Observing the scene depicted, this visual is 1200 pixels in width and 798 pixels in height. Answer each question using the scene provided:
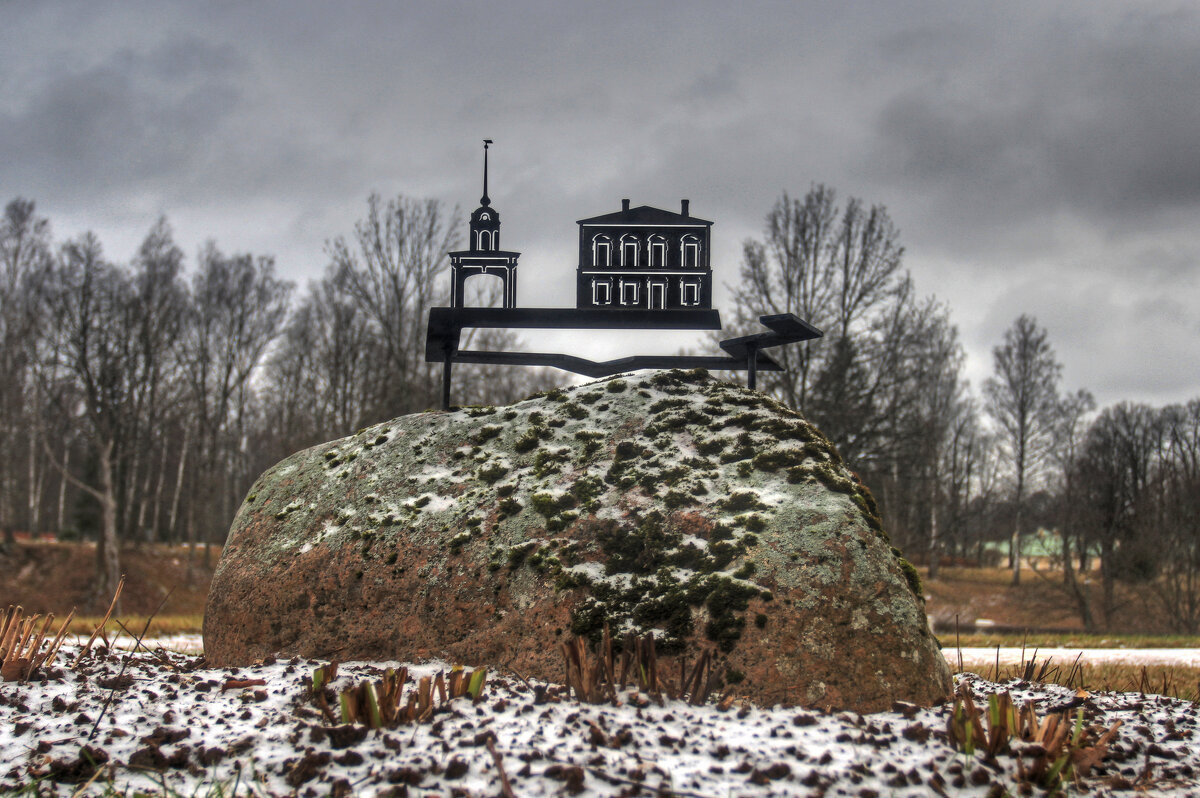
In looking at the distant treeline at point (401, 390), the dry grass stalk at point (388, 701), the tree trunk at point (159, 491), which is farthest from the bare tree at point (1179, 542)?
the tree trunk at point (159, 491)

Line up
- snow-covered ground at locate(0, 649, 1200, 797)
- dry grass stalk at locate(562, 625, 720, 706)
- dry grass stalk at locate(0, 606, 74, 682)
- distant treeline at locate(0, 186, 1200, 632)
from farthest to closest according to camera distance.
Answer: distant treeline at locate(0, 186, 1200, 632), dry grass stalk at locate(0, 606, 74, 682), dry grass stalk at locate(562, 625, 720, 706), snow-covered ground at locate(0, 649, 1200, 797)

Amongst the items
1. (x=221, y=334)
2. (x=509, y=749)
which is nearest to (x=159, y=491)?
(x=221, y=334)

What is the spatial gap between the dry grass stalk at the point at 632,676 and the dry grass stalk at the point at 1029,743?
822 mm

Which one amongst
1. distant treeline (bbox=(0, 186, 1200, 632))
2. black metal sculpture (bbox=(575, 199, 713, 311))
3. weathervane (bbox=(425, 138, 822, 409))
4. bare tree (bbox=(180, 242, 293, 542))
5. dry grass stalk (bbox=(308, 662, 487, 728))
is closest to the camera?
dry grass stalk (bbox=(308, 662, 487, 728))

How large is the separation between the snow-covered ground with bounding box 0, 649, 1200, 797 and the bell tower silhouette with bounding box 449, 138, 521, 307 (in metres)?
3.68

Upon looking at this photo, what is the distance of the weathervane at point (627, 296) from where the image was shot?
581 cm

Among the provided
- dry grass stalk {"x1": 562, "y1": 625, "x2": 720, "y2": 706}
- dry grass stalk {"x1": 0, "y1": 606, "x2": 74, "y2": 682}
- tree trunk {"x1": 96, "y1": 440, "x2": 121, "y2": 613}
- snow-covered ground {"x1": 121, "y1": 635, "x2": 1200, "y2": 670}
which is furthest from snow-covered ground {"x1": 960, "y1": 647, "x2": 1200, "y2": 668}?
tree trunk {"x1": 96, "y1": 440, "x2": 121, "y2": 613}

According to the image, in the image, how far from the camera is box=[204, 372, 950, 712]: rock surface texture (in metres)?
3.06

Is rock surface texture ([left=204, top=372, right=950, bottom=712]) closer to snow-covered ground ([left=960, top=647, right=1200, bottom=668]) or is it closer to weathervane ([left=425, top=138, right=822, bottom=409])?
weathervane ([left=425, top=138, right=822, bottom=409])

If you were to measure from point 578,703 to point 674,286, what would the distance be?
3.82m

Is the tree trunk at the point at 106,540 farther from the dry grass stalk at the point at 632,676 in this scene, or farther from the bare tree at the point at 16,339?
the dry grass stalk at the point at 632,676

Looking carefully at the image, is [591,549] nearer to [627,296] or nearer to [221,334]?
[627,296]

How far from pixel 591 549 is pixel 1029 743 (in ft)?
5.77

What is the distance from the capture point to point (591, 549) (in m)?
3.45
